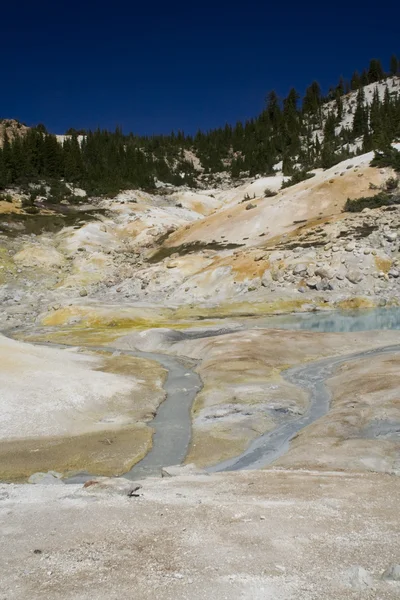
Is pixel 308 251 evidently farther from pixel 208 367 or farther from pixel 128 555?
pixel 128 555

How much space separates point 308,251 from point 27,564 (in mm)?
67584

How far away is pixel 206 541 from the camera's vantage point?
10.5 m

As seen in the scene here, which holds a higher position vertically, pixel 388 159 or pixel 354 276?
pixel 388 159

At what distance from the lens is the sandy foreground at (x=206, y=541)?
847 centimetres

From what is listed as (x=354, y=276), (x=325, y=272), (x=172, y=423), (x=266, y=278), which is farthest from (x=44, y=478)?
(x=354, y=276)

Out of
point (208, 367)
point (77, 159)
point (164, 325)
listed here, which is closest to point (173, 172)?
point (77, 159)

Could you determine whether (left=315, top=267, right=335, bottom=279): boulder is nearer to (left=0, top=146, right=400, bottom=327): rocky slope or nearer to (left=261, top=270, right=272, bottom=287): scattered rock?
(left=0, top=146, right=400, bottom=327): rocky slope

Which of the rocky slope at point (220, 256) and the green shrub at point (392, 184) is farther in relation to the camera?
the green shrub at point (392, 184)

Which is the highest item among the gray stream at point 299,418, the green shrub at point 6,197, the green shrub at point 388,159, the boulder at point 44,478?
the green shrub at point 6,197

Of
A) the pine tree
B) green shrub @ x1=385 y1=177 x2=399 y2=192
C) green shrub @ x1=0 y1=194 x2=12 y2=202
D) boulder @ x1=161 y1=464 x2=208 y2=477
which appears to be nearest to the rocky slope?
green shrub @ x1=385 y1=177 x2=399 y2=192

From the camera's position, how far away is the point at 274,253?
74500 mm

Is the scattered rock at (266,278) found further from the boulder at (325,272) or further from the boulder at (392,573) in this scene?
the boulder at (392,573)

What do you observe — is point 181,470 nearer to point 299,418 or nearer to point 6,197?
point 299,418

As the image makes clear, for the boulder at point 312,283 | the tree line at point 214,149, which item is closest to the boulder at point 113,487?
the boulder at point 312,283
